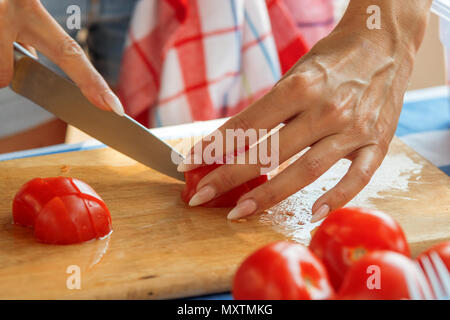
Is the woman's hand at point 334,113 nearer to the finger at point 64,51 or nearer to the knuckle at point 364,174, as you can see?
the knuckle at point 364,174

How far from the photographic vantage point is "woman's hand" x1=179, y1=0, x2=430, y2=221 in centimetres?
129

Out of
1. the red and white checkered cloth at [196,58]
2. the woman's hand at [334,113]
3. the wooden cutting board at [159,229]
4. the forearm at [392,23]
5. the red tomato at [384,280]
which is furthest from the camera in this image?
the red and white checkered cloth at [196,58]

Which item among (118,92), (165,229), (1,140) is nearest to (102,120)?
(165,229)

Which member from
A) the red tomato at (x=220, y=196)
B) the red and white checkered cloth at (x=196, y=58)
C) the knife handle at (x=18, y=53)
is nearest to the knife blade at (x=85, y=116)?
the knife handle at (x=18, y=53)

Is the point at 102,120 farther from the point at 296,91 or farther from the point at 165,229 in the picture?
the point at 296,91

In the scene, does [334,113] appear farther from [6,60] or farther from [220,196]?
[6,60]

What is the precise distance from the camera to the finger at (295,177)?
1269mm

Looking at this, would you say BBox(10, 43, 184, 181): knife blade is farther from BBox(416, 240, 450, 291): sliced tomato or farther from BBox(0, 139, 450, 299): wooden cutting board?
BBox(416, 240, 450, 291): sliced tomato

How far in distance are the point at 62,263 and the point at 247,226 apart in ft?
1.20

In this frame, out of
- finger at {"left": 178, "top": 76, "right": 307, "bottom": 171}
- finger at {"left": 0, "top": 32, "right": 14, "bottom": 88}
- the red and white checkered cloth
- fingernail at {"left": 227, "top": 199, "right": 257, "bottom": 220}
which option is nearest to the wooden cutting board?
fingernail at {"left": 227, "top": 199, "right": 257, "bottom": 220}

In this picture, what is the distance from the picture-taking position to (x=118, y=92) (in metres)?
2.48

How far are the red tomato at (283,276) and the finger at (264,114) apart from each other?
1.77 ft

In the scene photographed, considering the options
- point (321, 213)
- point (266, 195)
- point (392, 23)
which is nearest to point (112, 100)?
point (266, 195)

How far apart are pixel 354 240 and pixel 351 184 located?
16.8 inches
